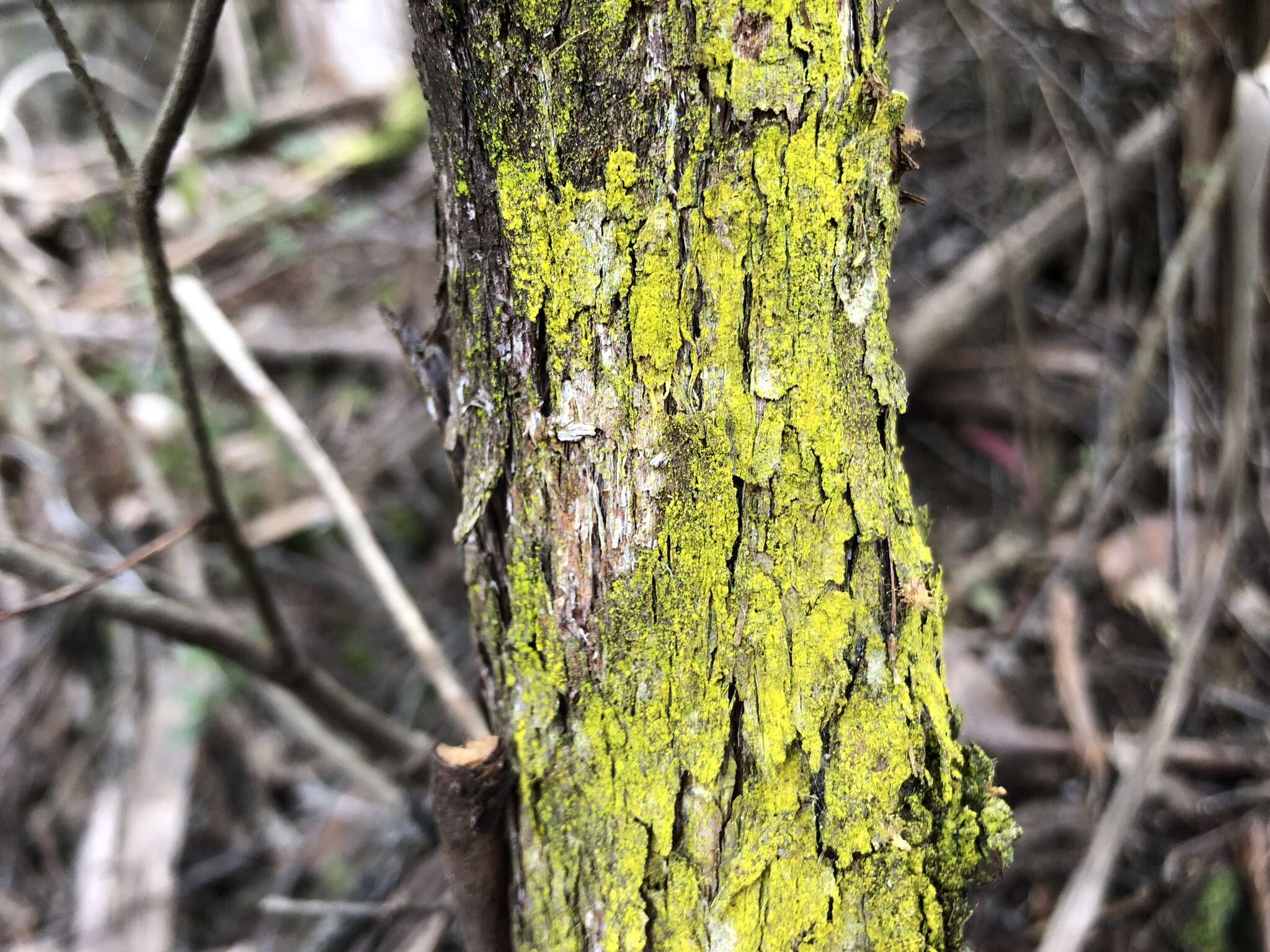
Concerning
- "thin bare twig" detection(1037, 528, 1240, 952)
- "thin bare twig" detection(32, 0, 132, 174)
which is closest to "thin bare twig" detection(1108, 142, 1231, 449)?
"thin bare twig" detection(1037, 528, 1240, 952)

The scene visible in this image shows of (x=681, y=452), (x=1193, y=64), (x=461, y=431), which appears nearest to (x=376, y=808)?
(x=461, y=431)

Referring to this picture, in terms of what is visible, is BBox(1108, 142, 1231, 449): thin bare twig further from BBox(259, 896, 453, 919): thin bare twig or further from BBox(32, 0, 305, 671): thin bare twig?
BBox(259, 896, 453, 919): thin bare twig

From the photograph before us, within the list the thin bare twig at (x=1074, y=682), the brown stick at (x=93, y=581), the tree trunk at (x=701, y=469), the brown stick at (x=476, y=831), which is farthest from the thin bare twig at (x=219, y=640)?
the thin bare twig at (x=1074, y=682)

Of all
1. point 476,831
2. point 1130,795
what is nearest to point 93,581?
point 476,831

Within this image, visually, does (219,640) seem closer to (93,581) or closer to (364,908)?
(93,581)

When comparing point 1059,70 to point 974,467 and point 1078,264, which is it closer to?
point 1078,264

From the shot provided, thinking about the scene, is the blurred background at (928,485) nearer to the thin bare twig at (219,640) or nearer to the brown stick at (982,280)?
the brown stick at (982,280)
